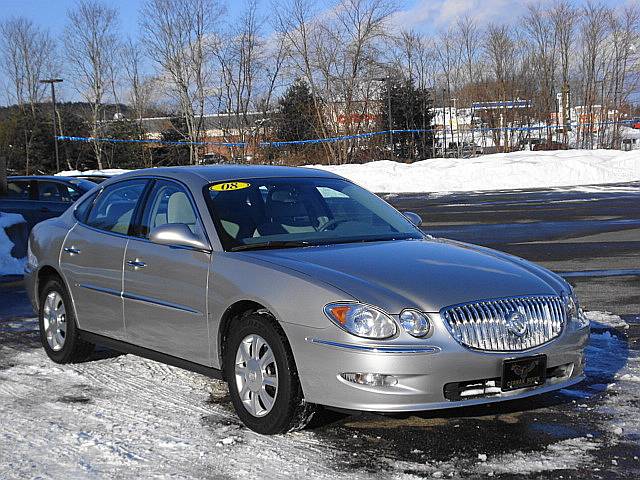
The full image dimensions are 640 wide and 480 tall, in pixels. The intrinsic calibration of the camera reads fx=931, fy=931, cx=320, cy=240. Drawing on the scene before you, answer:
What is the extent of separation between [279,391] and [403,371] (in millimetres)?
723

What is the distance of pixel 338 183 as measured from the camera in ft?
21.6

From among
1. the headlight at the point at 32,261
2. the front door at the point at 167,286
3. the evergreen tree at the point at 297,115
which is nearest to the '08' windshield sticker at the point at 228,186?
the front door at the point at 167,286

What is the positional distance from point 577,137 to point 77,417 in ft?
175

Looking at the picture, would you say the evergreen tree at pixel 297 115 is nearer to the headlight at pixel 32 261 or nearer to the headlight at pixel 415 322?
the headlight at pixel 32 261

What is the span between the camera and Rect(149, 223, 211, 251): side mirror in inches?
220

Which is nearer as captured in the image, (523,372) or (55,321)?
(523,372)

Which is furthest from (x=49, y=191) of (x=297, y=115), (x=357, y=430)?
(x=297, y=115)

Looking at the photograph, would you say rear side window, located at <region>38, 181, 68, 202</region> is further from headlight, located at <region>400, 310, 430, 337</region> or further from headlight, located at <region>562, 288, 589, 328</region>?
headlight, located at <region>400, 310, 430, 337</region>

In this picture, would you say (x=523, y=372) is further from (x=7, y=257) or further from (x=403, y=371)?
(x=7, y=257)

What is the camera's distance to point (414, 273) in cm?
498

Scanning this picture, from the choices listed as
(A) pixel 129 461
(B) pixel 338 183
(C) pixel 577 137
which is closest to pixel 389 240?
(B) pixel 338 183

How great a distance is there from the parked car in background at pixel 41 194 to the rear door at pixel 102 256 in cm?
981

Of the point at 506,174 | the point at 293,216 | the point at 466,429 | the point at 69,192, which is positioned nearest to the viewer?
the point at 466,429

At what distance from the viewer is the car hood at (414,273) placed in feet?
15.5
